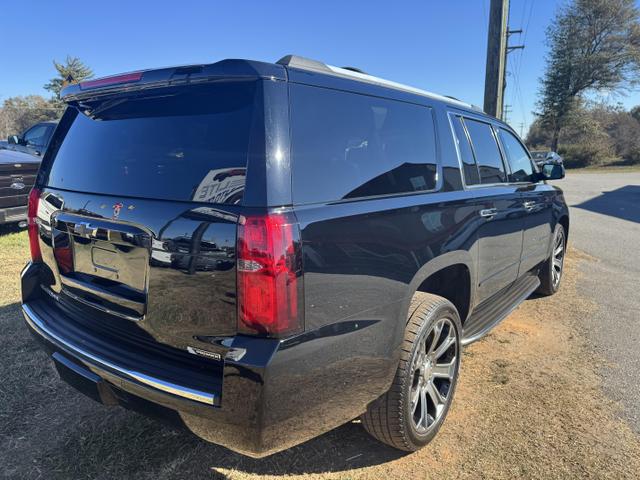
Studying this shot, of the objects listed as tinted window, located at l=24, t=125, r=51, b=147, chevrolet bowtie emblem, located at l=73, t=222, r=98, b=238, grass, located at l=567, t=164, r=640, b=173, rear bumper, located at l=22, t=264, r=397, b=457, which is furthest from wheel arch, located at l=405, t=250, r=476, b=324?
grass, located at l=567, t=164, r=640, b=173

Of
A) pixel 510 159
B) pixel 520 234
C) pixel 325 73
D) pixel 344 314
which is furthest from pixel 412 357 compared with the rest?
pixel 510 159

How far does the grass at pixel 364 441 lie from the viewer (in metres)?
2.41

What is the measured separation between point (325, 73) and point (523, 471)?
2.30m

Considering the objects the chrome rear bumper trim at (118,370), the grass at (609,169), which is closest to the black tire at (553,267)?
the chrome rear bumper trim at (118,370)

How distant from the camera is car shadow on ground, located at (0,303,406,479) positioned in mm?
2395

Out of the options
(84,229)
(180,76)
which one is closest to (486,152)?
(180,76)

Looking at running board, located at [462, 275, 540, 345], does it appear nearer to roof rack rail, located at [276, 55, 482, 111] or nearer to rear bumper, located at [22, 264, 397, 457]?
rear bumper, located at [22, 264, 397, 457]

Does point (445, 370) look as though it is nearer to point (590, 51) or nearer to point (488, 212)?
point (488, 212)

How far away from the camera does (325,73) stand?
82.0 inches

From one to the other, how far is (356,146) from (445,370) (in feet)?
5.15

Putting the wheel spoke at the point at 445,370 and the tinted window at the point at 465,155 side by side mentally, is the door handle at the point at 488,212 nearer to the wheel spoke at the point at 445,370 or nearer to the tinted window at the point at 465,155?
the tinted window at the point at 465,155

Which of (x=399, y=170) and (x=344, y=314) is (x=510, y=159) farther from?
(x=344, y=314)

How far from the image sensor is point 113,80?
2.24 meters

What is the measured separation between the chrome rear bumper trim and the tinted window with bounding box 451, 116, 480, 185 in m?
2.21
